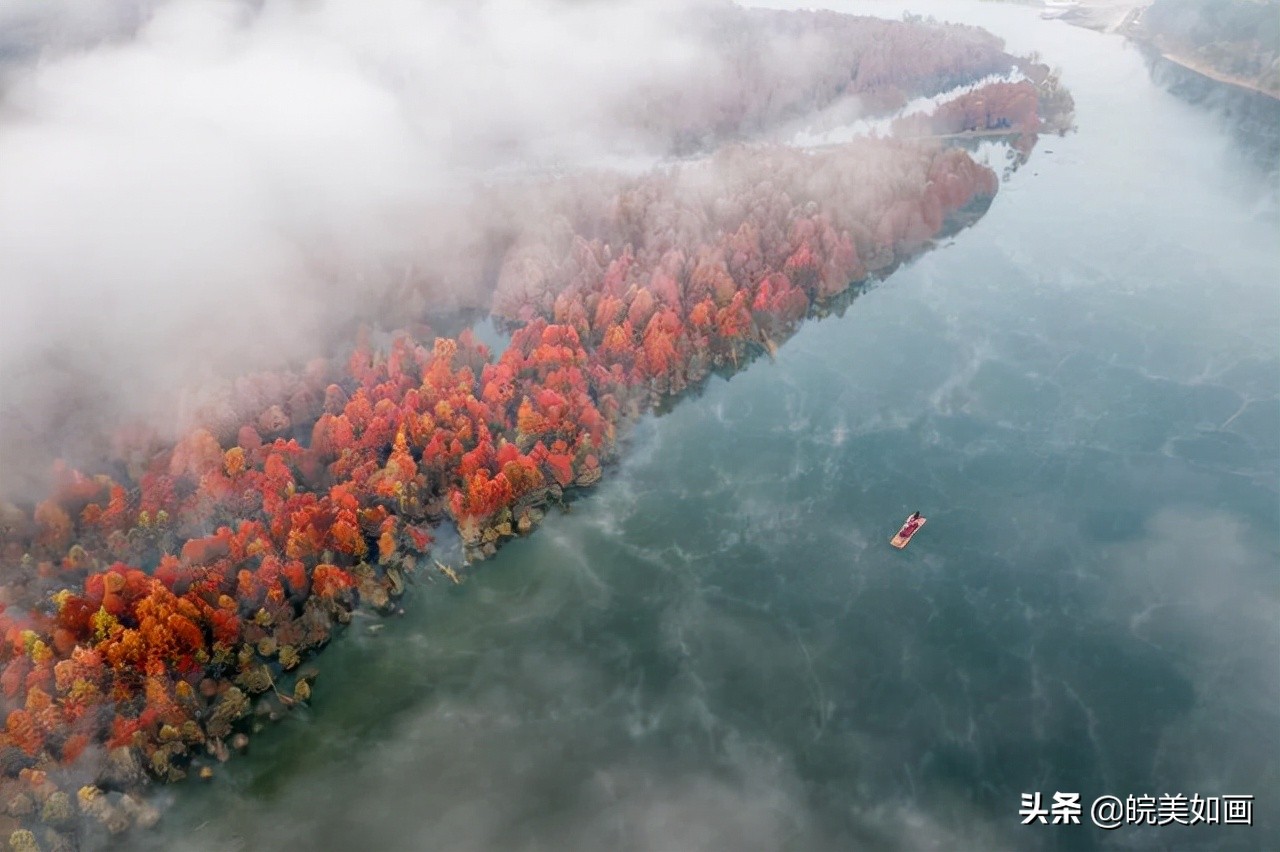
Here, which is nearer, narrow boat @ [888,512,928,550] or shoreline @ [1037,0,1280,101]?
narrow boat @ [888,512,928,550]

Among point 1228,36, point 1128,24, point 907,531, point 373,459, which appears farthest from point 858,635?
point 1128,24

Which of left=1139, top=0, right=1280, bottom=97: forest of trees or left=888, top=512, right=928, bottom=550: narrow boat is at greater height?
left=1139, top=0, right=1280, bottom=97: forest of trees

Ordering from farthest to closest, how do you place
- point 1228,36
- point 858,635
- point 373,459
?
point 1228,36 → point 373,459 → point 858,635

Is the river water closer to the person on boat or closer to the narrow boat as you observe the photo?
the narrow boat

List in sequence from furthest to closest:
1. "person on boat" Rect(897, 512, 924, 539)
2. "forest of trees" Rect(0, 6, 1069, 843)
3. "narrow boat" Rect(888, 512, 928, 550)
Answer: "person on boat" Rect(897, 512, 924, 539)
"narrow boat" Rect(888, 512, 928, 550)
"forest of trees" Rect(0, 6, 1069, 843)

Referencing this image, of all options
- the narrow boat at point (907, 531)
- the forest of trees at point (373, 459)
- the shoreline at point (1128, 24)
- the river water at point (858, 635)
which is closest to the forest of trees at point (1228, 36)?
the shoreline at point (1128, 24)

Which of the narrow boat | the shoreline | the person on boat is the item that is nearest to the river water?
the narrow boat

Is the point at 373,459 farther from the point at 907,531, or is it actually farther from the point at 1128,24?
the point at 1128,24
